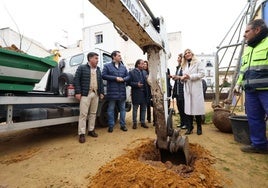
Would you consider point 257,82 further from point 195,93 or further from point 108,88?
point 108,88

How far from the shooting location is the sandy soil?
93.4 inches

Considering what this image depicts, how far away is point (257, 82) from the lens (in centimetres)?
310

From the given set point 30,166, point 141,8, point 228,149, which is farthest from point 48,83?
point 228,149

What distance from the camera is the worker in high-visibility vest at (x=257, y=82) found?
3.05 metres

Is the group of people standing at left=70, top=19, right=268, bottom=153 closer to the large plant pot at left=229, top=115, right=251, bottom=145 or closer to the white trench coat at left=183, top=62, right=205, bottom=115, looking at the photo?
the white trench coat at left=183, top=62, right=205, bottom=115

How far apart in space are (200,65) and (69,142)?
2.95 m

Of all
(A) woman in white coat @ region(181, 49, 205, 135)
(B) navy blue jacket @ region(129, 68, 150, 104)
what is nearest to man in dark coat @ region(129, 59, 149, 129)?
(B) navy blue jacket @ region(129, 68, 150, 104)

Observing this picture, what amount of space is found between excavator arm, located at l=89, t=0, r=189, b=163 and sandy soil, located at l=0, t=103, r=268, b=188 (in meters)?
0.37

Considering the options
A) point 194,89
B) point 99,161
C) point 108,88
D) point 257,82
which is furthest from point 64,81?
point 257,82

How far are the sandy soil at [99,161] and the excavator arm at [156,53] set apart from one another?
14.6 inches

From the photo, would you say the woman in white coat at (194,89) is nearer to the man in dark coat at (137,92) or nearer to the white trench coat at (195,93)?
the white trench coat at (195,93)

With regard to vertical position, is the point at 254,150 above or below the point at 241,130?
below

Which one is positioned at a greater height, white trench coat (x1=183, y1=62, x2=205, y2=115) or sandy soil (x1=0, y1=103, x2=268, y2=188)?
white trench coat (x1=183, y1=62, x2=205, y2=115)

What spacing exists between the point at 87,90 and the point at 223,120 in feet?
9.41
